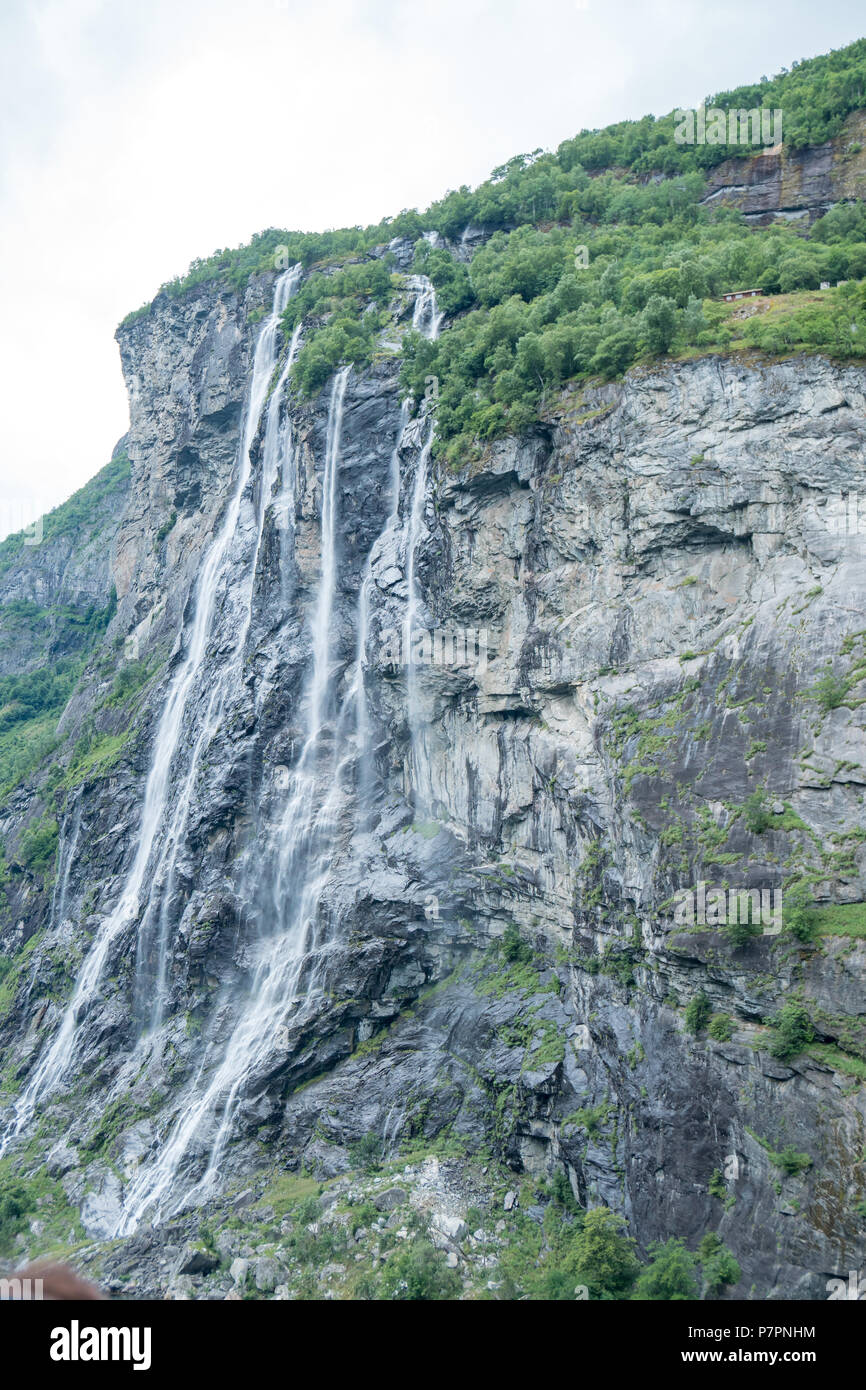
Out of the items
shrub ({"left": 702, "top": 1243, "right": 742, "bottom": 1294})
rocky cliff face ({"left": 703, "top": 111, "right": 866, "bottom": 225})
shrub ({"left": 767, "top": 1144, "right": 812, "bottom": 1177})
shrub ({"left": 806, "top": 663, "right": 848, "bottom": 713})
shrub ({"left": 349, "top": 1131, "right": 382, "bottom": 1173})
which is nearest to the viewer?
shrub ({"left": 767, "top": 1144, "right": 812, "bottom": 1177})

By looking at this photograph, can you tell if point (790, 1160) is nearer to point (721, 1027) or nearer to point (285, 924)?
point (721, 1027)

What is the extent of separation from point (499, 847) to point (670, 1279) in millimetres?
14548

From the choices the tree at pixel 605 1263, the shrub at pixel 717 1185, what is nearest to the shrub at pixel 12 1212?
the tree at pixel 605 1263

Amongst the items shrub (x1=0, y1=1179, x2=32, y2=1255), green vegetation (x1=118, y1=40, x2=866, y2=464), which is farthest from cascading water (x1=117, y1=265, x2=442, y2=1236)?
shrub (x1=0, y1=1179, x2=32, y2=1255)

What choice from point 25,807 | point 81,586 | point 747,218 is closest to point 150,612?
point 25,807

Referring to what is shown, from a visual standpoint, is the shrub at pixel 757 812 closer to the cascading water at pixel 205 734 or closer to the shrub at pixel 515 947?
the shrub at pixel 515 947

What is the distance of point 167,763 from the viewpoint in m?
47.9

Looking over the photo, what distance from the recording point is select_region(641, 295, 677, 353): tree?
1168 inches

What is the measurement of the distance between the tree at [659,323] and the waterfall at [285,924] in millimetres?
17604

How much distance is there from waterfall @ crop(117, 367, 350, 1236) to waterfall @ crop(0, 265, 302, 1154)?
24.8 ft

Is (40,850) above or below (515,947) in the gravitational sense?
above

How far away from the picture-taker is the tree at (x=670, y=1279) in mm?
20016

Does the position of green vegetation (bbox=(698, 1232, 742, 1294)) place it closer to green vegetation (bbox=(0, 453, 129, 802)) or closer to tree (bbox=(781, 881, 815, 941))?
tree (bbox=(781, 881, 815, 941))

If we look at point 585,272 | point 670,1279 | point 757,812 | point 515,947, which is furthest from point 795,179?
point 670,1279
